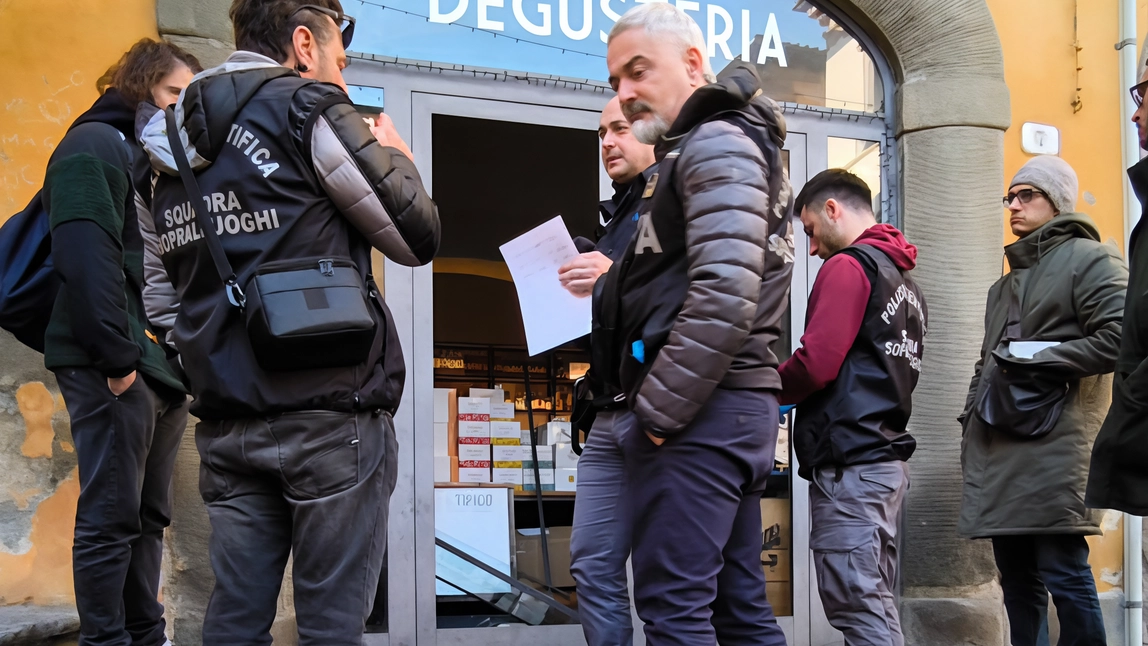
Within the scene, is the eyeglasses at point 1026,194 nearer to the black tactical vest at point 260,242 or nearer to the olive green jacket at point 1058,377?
the olive green jacket at point 1058,377

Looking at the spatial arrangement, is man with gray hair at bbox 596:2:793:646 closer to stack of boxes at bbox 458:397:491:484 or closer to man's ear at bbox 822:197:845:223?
man's ear at bbox 822:197:845:223

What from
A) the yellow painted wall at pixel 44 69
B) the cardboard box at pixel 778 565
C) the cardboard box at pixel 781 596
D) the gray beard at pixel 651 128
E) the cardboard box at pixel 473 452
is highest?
the yellow painted wall at pixel 44 69

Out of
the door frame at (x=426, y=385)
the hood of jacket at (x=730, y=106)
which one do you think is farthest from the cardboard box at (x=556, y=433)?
the hood of jacket at (x=730, y=106)

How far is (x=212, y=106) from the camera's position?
7.59 ft

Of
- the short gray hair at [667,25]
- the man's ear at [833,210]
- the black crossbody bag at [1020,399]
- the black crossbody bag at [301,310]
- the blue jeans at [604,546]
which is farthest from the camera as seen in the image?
the black crossbody bag at [1020,399]

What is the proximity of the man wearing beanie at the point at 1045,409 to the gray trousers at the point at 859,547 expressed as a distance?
32.3 inches

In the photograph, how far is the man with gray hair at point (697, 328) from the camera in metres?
2.34

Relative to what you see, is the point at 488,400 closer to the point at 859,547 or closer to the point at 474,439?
the point at 474,439

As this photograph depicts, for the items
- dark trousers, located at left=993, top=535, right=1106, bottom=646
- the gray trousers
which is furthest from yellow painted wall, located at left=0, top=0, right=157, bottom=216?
dark trousers, located at left=993, top=535, right=1106, bottom=646

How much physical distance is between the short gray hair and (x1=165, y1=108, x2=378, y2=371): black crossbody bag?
962 millimetres

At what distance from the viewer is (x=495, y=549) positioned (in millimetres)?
4969

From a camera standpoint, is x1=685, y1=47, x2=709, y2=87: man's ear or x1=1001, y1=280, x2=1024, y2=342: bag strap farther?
x1=1001, y1=280, x2=1024, y2=342: bag strap

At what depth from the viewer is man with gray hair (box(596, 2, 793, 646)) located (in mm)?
2344

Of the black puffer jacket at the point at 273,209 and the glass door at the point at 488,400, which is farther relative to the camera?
the glass door at the point at 488,400
